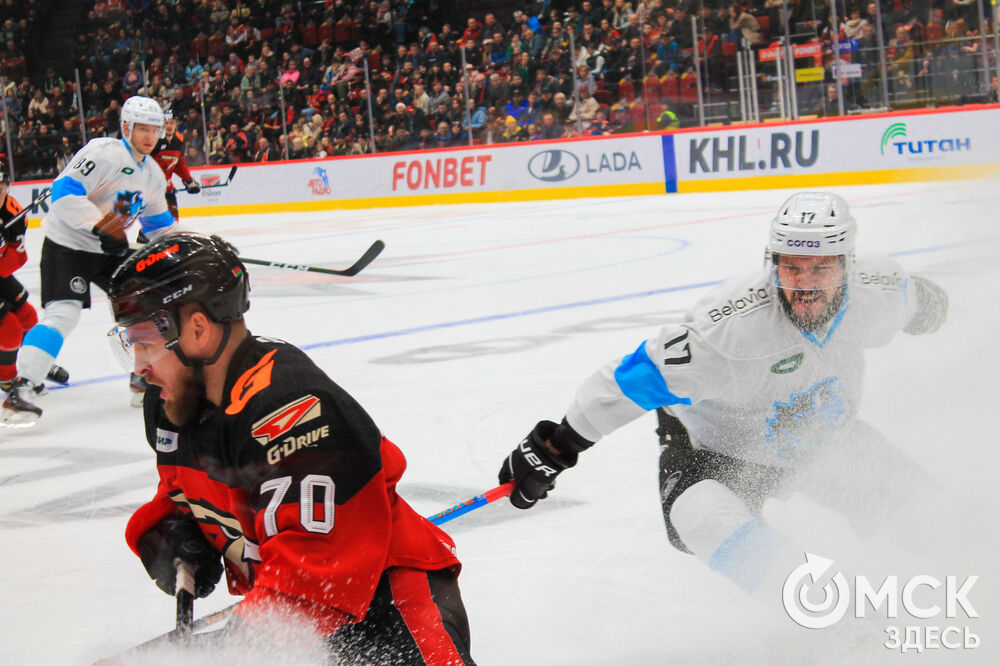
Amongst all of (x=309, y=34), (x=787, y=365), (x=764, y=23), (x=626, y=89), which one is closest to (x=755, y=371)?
(x=787, y=365)

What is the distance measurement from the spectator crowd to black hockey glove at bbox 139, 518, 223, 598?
10.3m

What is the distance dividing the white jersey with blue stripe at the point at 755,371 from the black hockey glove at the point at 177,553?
74 centimetres

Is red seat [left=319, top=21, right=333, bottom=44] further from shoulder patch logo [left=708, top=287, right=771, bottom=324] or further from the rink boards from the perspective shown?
shoulder patch logo [left=708, top=287, right=771, bottom=324]

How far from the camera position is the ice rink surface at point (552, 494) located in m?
2.18

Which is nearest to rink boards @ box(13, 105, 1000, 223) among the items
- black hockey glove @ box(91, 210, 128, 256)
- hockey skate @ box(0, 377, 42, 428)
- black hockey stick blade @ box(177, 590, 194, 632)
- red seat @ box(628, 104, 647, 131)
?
red seat @ box(628, 104, 647, 131)

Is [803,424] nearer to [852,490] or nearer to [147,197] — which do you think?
[852,490]

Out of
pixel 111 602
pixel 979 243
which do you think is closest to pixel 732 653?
pixel 111 602

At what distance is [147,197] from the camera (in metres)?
5.05

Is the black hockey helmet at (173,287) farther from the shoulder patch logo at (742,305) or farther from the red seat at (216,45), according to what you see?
the red seat at (216,45)

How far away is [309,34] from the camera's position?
1747 centimetres

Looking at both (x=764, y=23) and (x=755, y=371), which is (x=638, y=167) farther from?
(x=755, y=371)

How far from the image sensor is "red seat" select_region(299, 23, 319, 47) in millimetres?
17312

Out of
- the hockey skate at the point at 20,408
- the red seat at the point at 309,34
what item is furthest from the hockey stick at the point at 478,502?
the red seat at the point at 309,34

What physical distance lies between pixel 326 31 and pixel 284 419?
54.5ft
